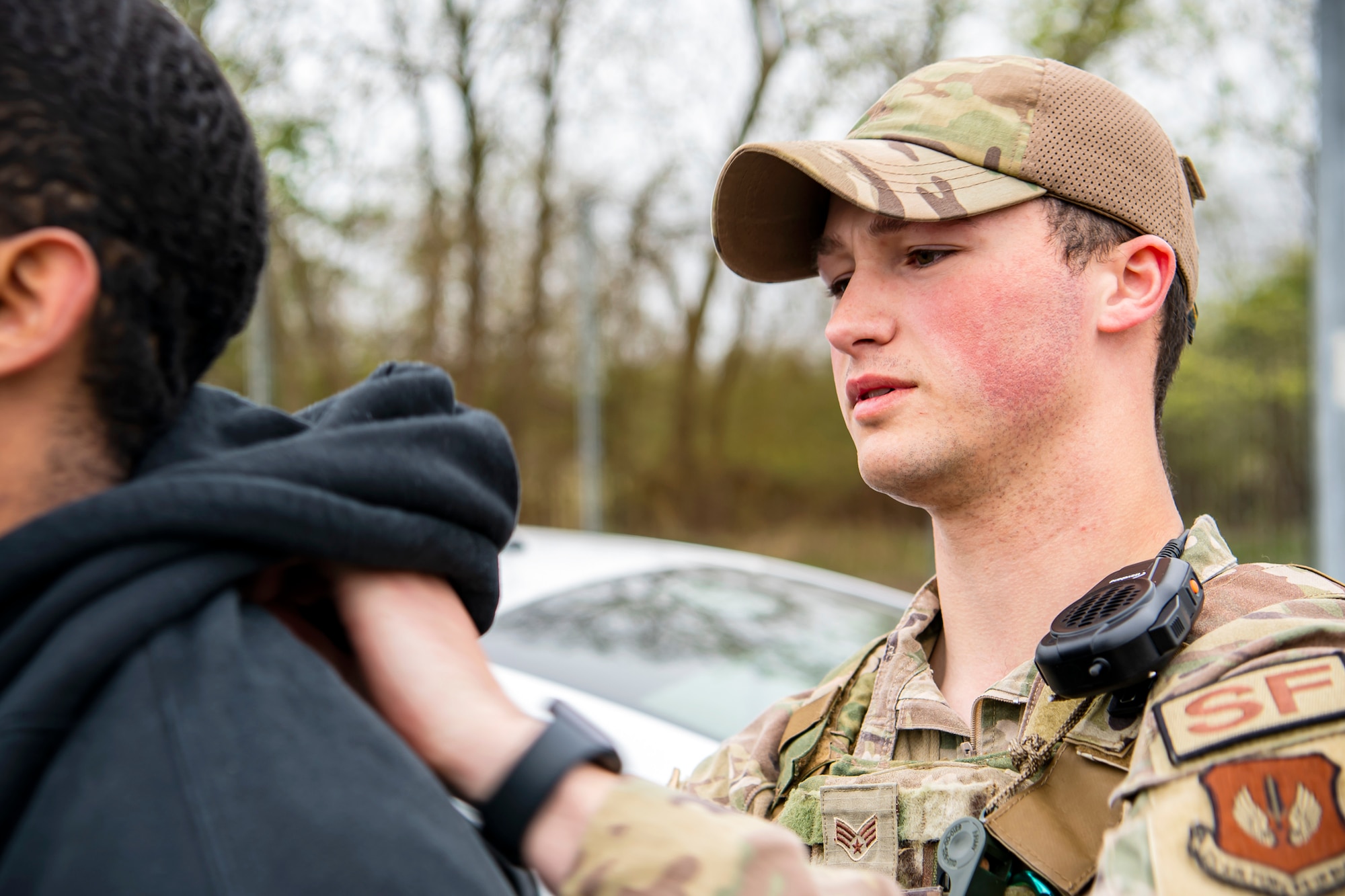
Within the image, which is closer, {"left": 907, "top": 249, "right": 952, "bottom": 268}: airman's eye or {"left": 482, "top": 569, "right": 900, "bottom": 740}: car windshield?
{"left": 907, "top": 249, "right": 952, "bottom": 268}: airman's eye

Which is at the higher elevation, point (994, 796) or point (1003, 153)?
point (1003, 153)

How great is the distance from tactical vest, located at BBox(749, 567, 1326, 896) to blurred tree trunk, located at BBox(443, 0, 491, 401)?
10468 millimetres

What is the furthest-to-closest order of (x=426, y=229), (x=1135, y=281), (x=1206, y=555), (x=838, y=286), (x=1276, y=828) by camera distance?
(x=426, y=229) → (x=838, y=286) → (x=1135, y=281) → (x=1206, y=555) → (x=1276, y=828)

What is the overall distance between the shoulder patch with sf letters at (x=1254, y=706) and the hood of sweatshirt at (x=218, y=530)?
0.79m

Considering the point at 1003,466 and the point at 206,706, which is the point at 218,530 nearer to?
the point at 206,706

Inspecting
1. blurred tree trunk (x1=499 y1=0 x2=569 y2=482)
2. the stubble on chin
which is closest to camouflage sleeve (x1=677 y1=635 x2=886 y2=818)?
the stubble on chin

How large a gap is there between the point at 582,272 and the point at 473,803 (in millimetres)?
10187

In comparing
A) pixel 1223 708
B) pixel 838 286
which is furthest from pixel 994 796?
pixel 838 286

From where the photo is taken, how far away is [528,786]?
79 centimetres

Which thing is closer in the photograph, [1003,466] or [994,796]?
[994,796]

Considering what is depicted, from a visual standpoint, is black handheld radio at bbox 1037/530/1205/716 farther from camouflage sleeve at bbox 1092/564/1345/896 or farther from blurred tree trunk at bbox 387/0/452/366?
blurred tree trunk at bbox 387/0/452/366

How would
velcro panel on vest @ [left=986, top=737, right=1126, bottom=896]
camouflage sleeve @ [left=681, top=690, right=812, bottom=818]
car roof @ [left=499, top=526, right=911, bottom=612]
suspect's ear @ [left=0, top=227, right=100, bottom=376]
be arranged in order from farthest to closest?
car roof @ [left=499, top=526, right=911, bottom=612], camouflage sleeve @ [left=681, top=690, right=812, bottom=818], velcro panel on vest @ [left=986, top=737, right=1126, bottom=896], suspect's ear @ [left=0, top=227, right=100, bottom=376]

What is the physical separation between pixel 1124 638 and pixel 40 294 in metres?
1.23

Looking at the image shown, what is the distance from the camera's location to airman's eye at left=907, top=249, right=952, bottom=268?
1.64 m
